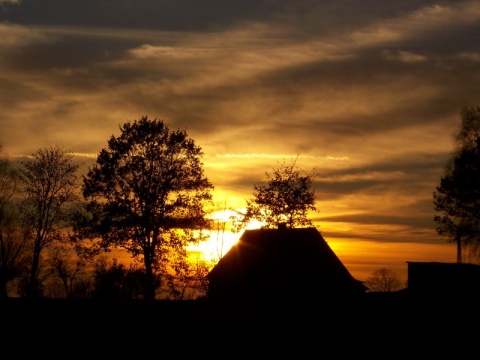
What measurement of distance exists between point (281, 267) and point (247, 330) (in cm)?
2899

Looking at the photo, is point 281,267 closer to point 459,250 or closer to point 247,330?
point 459,250

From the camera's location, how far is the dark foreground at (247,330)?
23.8m

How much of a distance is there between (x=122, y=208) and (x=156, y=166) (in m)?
4.29

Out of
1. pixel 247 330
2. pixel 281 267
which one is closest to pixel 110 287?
pixel 281 267

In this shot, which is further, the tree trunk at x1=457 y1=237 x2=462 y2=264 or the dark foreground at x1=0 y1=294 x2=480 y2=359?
the tree trunk at x1=457 y1=237 x2=462 y2=264

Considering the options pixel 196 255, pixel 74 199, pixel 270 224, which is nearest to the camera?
pixel 74 199

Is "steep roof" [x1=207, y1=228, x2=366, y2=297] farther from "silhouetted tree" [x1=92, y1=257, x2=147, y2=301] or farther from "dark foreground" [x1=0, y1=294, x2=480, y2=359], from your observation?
"dark foreground" [x1=0, y1=294, x2=480, y2=359]

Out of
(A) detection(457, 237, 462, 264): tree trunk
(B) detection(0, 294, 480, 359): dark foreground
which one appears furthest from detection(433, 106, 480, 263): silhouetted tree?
(B) detection(0, 294, 480, 359): dark foreground

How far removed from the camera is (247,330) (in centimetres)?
2578

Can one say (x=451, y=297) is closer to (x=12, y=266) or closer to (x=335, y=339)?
(x=335, y=339)

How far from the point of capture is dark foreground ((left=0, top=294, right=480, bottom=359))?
23.8 m

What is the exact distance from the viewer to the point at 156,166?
50219 millimetres

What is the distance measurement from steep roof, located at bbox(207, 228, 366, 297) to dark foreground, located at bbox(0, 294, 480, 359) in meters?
23.9

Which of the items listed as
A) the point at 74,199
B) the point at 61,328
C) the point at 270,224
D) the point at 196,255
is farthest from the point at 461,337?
the point at 270,224
